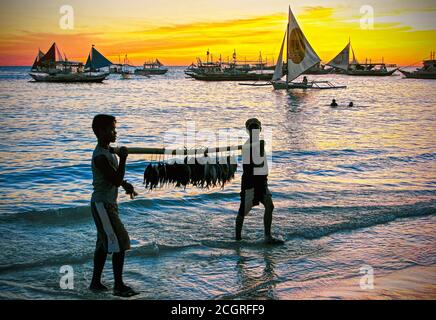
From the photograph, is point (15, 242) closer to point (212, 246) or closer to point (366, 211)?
point (212, 246)

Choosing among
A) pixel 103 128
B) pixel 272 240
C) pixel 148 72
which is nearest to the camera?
pixel 103 128

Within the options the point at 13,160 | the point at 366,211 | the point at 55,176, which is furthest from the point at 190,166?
the point at 13,160

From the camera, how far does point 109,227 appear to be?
474 cm

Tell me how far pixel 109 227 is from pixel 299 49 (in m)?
46.4

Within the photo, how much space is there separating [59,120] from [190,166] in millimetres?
24406

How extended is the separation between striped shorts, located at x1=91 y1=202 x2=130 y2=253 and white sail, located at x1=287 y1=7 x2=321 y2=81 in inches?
1818

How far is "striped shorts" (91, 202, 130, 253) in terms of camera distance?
473 cm

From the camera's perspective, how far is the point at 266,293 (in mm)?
5223

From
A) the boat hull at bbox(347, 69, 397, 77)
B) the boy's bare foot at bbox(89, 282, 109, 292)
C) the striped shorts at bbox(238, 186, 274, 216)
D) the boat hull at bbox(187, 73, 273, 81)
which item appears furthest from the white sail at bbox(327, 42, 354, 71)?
the boy's bare foot at bbox(89, 282, 109, 292)

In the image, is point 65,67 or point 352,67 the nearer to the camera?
point 65,67

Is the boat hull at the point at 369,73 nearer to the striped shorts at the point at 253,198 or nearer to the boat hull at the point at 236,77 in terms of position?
the boat hull at the point at 236,77

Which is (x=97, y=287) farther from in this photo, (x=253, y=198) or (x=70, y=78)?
(x=70, y=78)

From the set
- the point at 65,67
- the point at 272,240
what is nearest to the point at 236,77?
the point at 65,67

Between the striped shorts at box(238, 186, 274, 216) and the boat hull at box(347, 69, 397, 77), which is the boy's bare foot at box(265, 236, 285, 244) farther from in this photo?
the boat hull at box(347, 69, 397, 77)
